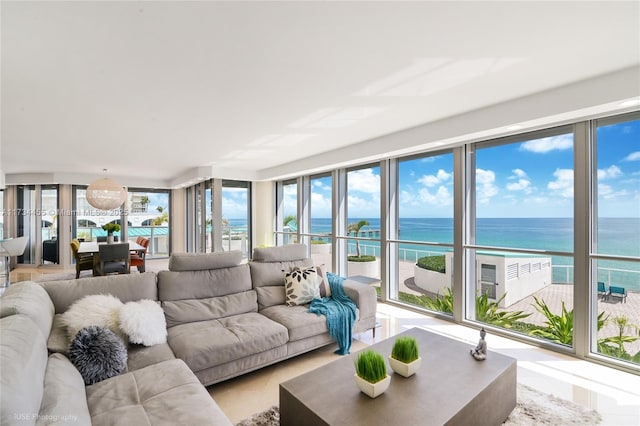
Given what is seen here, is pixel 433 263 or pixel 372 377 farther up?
pixel 433 263

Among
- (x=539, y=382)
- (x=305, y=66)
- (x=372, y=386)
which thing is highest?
(x=305, y=66)

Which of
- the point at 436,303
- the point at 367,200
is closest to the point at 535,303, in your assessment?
the point at 436,303

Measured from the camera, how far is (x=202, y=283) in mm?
2963

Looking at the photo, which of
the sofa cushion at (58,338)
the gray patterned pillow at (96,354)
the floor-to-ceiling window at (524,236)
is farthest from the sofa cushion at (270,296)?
the floor-to-ceiling window at (524,236)

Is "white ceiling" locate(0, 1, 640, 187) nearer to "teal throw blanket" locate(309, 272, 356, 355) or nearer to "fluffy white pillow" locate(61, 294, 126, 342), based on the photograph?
"fluffy white pillow" locate(61, 294, 126, 342)

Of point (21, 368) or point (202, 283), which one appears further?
point (202, 283)

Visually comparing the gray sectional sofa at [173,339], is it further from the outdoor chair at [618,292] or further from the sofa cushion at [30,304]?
the outdoor chair at [618,292]

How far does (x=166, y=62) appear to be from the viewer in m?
2.17

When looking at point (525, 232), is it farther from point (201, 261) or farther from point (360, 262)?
point (201, 261)

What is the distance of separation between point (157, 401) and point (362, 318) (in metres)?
2.08

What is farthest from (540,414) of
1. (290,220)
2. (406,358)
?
(290,220)

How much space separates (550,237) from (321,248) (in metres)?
3.87

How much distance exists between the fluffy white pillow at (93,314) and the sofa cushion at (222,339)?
43 centimetres

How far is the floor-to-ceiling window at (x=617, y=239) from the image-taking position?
8.95 ft
